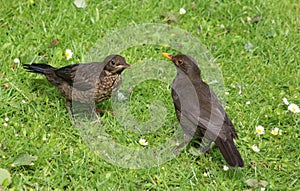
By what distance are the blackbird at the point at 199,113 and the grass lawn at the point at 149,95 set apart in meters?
0.31

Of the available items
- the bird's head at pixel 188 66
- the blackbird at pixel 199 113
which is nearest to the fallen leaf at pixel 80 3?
the blackbird at pixel 199 113

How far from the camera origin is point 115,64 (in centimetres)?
591

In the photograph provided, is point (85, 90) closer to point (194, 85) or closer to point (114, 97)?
point (114, 97)

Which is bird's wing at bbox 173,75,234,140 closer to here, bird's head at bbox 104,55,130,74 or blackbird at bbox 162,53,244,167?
blackbird at bbox 162,53,244,167

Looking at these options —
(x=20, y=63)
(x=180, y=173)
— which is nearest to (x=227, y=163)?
(x=180, y=173)

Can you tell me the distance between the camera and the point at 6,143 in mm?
5473

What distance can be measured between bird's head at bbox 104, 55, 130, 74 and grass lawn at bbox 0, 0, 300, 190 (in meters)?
0.57

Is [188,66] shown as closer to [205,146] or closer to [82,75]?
[205,146]

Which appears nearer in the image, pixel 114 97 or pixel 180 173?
pixel 180 173

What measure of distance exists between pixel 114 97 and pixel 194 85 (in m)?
1.08

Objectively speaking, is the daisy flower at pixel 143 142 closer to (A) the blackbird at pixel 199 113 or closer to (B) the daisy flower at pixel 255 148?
(A) the blackbird at pixel 199 113

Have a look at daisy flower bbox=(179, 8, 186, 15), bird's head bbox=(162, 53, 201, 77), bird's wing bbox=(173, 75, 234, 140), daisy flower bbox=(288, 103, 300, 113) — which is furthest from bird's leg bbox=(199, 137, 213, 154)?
daisy flower bbox=(179, 8, 186, 15)

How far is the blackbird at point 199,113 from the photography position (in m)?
5.32

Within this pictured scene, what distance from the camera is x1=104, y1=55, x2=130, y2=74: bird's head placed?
5.90m
